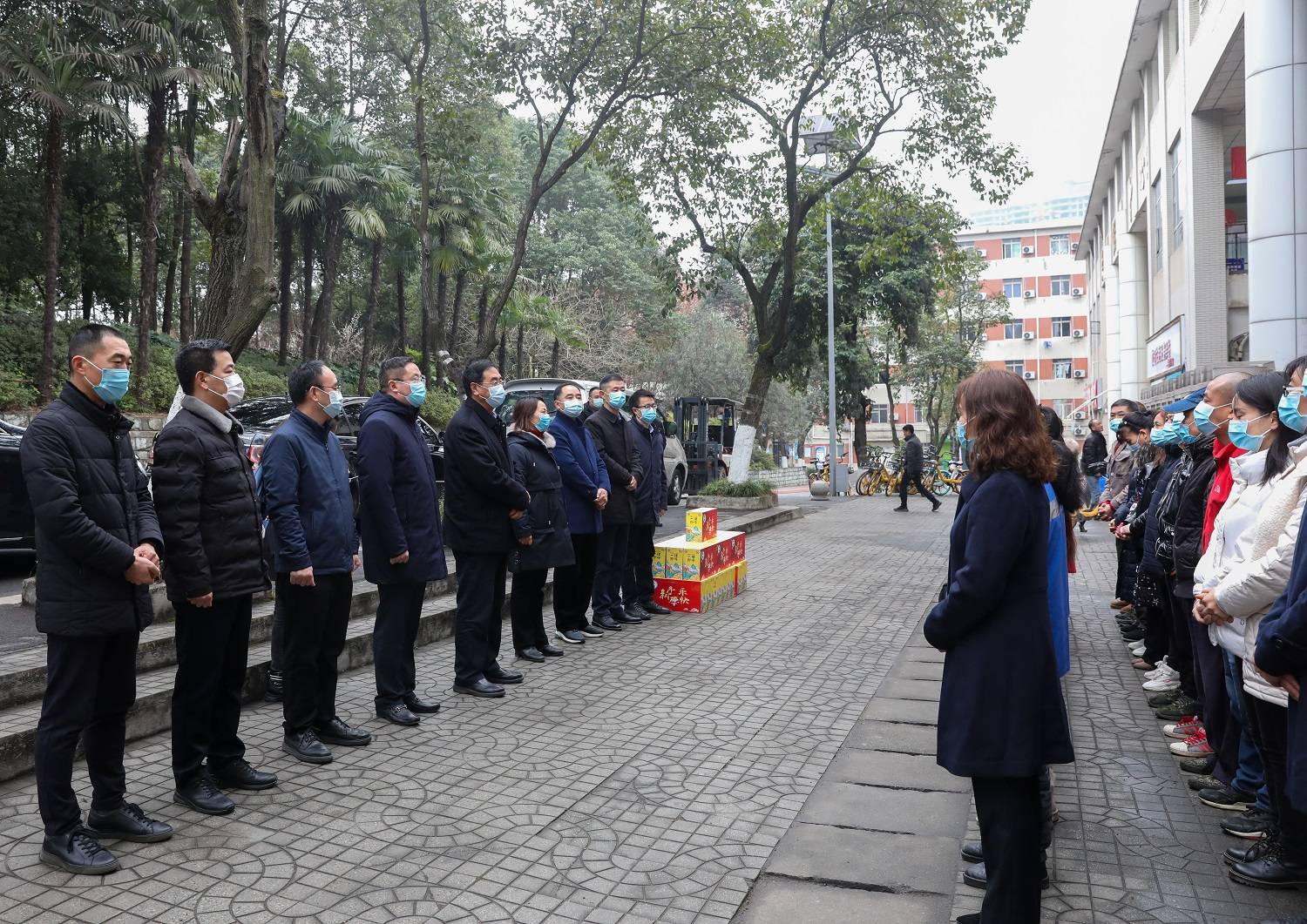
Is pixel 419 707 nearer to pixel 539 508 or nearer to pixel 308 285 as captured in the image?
pixel 539 508

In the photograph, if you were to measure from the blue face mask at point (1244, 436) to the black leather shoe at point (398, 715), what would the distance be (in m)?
4.25

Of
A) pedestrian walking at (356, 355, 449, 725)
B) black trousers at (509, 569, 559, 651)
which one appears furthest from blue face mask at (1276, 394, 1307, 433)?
black trousers at (509, 569, 559, 651)

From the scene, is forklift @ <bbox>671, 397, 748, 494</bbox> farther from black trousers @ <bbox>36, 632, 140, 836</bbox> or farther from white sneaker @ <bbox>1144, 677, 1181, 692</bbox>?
black trousers @ <bbox>36, 632, 140, 836</bbox>

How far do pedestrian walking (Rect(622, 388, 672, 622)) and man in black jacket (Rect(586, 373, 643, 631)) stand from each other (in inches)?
3.3

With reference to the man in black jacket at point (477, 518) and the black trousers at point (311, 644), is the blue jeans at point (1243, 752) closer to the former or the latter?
the man in black jacket at point (477, 518)

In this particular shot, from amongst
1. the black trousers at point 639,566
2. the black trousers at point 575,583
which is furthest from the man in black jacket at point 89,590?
the black trousers at point 639,566

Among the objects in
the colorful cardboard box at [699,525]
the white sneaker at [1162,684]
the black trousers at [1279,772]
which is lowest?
the white sneaker at [1162,684]

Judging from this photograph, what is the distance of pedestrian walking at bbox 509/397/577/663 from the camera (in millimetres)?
6895

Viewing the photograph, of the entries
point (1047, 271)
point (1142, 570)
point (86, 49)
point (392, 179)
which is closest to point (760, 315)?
point (392, 179)

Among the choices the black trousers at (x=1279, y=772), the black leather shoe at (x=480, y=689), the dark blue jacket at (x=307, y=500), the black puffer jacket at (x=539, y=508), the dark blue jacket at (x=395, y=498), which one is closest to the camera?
the black trousers at (x=1279, y=772)

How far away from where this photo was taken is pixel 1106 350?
36500 millimetres

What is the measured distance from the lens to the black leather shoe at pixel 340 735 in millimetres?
5184

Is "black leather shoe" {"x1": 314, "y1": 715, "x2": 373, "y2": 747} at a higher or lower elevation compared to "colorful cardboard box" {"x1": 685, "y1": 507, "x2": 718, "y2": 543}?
lower

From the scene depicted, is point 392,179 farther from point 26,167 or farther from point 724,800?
point 724,800
